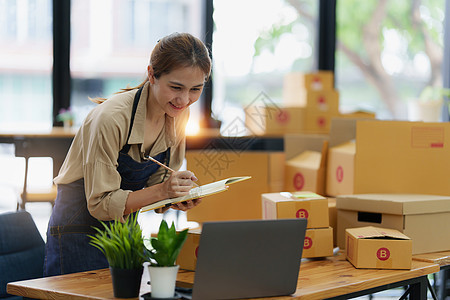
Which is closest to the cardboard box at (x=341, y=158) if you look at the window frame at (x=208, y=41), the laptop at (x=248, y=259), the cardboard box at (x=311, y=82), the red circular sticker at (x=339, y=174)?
the red circular sticker at (x=339, y=174)

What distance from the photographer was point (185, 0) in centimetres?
558

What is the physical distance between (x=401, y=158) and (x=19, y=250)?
1446 mm

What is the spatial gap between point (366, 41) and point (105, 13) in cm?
262

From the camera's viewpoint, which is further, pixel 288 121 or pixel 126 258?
pixel 288 121

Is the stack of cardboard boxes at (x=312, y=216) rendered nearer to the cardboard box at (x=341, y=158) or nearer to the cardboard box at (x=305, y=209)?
the cardboard box at (x=305, y=209)

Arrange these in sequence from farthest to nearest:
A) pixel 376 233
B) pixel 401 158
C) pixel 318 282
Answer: pixel 401 158 → pixel 376 233 → pixel 318 282

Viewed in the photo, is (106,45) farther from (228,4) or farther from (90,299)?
(90,299)

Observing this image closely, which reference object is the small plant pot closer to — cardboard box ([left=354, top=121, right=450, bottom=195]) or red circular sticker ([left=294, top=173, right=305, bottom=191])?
cardboard box ([left=354, top=121, right=450, bottom=195])

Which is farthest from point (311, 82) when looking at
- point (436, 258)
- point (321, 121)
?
point (436, 258)

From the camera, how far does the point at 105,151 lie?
1.58 m

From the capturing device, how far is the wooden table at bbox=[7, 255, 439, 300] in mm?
1434

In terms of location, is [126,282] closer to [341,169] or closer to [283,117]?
[341,169]

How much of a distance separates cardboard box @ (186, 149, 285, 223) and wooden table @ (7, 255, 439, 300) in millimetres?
925

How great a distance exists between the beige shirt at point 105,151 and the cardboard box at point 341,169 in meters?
1.01
